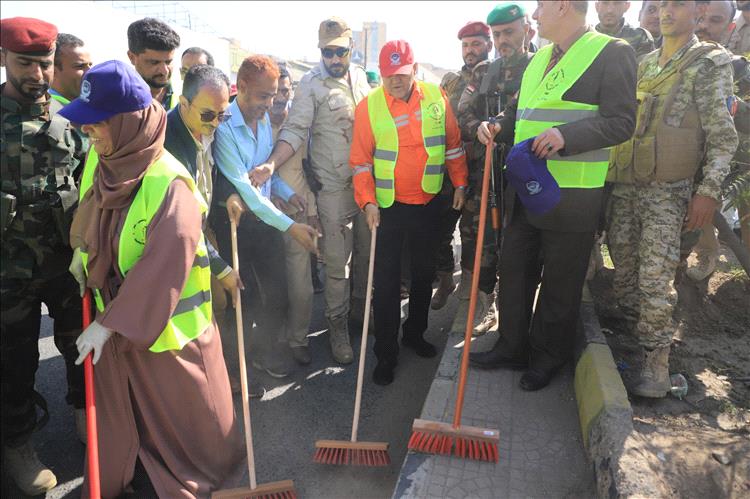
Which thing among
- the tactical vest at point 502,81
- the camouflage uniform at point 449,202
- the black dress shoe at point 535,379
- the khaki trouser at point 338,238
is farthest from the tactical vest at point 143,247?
the tactical vest at point 502,81

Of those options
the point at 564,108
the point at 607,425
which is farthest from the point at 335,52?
the point at 607,425

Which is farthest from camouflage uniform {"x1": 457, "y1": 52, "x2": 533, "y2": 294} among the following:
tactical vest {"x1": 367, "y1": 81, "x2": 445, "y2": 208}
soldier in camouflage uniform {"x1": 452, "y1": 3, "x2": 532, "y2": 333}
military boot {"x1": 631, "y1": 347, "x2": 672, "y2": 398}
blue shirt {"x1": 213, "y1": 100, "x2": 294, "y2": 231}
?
blue shirt {"x1": 213, "y1": 100, "x2": 294, "y2": 231}

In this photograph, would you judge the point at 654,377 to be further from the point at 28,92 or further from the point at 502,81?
the point at 28,92

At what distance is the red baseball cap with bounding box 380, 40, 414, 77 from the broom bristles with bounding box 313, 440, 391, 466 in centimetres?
222

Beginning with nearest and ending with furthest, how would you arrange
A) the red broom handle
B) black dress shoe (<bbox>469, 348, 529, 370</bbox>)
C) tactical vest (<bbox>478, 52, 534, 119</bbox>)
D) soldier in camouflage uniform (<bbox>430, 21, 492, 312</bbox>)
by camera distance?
the red broom handle
black dress shoe (<bbox>469, 348, 529, 370</bbox>)
tactical vest (<bbox>478, 52, 534, 119</bbox>)
soldier in camouflage uniform (<bbox>430, 21, 492, 312</bbox>)

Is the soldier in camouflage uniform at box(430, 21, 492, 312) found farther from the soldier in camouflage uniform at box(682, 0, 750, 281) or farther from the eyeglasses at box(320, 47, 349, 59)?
the soldier in camouflage uniform at box(682, 0, 750, 281)

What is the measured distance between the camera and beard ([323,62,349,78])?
3830 mm

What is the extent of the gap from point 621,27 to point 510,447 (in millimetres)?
3561

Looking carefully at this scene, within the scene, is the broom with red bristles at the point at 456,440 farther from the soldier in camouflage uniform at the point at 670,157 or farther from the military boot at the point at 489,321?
the military boot at the point at 489,321

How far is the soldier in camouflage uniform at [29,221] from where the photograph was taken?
7.97 ft

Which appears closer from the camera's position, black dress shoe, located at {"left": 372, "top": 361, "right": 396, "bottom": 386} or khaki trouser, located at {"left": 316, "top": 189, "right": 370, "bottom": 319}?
black dress shoe, located at {"left": 372, "top": 361, "right": 396, "bottom": 386}

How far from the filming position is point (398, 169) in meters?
3.55

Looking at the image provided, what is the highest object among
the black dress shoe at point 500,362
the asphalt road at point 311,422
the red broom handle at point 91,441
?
the red broom handle at point 91,441

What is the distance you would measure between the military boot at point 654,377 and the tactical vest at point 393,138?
5.60ft
